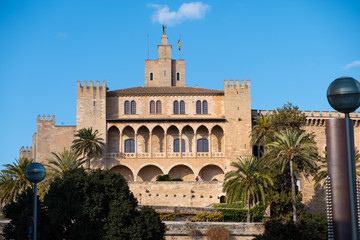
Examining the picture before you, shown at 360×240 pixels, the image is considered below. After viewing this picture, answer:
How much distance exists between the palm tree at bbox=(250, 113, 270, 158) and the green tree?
77.3 ft

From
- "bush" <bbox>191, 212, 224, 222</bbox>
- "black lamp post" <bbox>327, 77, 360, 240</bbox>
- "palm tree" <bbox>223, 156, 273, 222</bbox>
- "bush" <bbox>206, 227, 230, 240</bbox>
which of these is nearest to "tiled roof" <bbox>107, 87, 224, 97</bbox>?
"palm tree" <bbox>223, 156, 273, 222</bbox>

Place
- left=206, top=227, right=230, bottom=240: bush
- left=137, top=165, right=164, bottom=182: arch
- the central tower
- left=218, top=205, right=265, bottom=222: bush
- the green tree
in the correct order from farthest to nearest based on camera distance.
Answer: the central tower, left=137, top=165, right=164, bottom=182: arch, left=218, top=205, right=265, bottom=222: bush, left=206, top=227, right=230, bottom=240: bush, the green tree

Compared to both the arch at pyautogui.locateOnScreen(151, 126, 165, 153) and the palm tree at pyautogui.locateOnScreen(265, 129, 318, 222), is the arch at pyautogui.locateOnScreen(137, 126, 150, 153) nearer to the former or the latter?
the arch at pyautogui.locateOnScreen(151, 126, 165, 153)

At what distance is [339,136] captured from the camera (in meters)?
9.70

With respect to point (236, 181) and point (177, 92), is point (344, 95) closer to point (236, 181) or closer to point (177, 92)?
point (236, 181)

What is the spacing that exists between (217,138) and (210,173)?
374 cm

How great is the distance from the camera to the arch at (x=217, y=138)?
5175cm

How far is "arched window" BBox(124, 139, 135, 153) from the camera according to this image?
170ft

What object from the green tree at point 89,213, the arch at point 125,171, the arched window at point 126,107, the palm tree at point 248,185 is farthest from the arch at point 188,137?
the green tree at point 89,213

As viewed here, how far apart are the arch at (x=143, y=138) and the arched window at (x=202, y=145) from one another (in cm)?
535

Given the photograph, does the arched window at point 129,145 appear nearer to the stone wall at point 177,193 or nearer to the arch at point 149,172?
the arch at point 149,172

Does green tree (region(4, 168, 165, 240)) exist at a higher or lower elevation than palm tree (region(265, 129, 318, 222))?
lower

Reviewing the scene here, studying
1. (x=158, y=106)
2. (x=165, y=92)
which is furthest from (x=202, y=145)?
(x=165, y=92)

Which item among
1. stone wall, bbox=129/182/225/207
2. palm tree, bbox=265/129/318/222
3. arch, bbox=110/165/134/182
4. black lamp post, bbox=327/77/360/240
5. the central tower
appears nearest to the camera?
black lamp post, bbox=327/77/360/240
